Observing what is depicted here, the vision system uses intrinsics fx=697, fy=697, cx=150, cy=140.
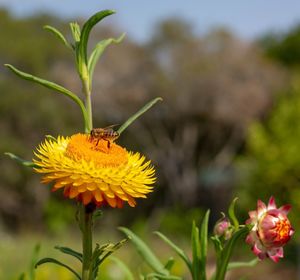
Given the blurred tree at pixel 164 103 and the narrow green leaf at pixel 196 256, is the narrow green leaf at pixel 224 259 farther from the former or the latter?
the blurred tree at pixel 164 103

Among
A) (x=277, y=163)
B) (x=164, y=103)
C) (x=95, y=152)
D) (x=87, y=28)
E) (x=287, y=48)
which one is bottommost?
(x=95, y=152)

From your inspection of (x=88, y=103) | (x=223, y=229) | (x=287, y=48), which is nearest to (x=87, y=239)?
(x=88, y=103)

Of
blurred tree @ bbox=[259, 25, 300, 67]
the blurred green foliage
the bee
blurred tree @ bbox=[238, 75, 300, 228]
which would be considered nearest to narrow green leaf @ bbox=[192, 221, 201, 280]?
the bee

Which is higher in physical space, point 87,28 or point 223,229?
point 87,28

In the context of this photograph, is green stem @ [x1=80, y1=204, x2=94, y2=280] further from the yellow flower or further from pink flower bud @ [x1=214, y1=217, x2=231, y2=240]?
pink flower bud @ [x1=214, y1=217, x2=231, y2=240]

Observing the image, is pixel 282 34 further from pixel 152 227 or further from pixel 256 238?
pixel 256 238

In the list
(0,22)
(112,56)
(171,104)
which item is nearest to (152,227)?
(171,104)

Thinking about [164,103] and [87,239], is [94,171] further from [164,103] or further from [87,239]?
[164,103]

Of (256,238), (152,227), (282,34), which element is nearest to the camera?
(256,238)
